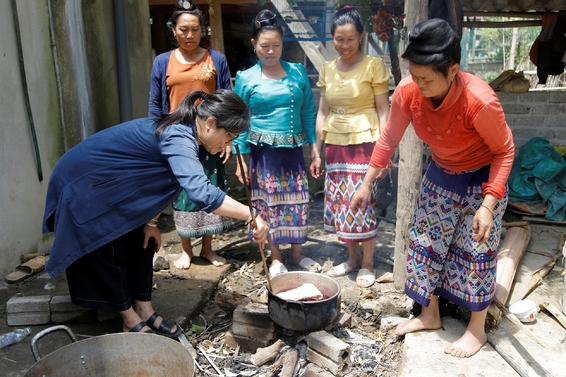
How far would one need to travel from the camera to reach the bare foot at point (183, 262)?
15.8 feet

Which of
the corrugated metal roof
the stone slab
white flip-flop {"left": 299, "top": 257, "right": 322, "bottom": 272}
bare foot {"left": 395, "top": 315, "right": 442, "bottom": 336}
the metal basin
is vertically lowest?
white flip-flop {"left": 299, "top": 257, "right": 322, "bottom": 272}

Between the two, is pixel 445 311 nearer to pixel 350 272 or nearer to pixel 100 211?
pixel 350 272

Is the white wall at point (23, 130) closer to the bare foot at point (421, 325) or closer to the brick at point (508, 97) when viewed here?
the bare foot at point (421, 325)

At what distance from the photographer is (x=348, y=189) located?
4.50 m

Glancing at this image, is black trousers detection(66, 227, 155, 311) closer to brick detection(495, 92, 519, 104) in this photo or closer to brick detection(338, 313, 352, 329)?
brick detection(338, 313, 352, 329)

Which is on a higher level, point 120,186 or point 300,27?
point 300,27

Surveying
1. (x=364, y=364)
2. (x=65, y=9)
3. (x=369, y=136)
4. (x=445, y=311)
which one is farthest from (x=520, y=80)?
(x=65, y=9)

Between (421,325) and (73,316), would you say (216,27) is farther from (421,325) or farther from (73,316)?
(421,325)

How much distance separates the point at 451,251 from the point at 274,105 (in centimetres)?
201

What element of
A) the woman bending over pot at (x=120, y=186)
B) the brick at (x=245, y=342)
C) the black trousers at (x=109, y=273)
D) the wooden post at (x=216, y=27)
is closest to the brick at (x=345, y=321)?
the brick at (x=245, y=342)

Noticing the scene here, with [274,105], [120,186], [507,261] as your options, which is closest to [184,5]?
[274,105]

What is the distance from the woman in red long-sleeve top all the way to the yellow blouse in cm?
103

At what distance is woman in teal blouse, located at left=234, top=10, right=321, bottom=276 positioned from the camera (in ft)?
14.5

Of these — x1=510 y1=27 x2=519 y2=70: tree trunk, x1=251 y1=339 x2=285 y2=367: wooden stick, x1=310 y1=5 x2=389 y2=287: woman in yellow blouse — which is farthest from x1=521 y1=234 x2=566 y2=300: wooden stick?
x1=510 y1=27 x2=519 y2=70: tree trunk
